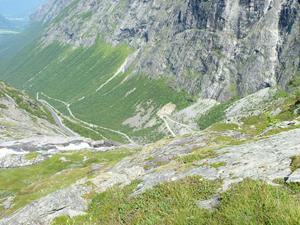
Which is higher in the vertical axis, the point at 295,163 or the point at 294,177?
the point at 294,177

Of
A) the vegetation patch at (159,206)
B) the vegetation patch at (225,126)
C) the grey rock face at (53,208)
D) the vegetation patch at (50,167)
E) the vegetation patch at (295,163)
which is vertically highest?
the vegetation patch at (159,206)

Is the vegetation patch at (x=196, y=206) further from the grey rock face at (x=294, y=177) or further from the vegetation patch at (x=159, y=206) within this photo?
the grey rock face at (x=294, y=177)

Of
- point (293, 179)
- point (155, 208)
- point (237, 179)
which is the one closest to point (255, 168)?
point (237, 179)

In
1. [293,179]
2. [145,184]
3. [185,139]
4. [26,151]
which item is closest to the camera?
[293,179]

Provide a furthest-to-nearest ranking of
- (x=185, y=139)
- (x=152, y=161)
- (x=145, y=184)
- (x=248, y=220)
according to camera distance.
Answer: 1. (x=185, y=139)
2. (x=152, y=161)
3. (x=145, y=184)
4. (x=248, y=220)

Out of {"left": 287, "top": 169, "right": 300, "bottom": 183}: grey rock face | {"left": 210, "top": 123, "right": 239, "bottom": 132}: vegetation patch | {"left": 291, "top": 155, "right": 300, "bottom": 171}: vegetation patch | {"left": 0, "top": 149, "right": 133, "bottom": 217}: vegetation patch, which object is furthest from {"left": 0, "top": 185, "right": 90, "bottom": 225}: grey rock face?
{"left": 0, "top": 149, "right": 133, "bottom": 217}: vegetation patch

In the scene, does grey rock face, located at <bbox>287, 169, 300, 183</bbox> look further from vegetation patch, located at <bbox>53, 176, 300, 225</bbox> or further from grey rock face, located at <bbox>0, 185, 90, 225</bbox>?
grey rock face, located at <bbox>0, 185, 90, 225</bbox>

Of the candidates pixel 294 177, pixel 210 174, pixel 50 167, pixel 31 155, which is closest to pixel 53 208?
pixel 210 174

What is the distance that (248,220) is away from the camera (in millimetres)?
17359

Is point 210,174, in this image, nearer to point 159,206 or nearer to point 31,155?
point 159,206

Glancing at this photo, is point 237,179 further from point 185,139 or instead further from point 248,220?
point 185,139

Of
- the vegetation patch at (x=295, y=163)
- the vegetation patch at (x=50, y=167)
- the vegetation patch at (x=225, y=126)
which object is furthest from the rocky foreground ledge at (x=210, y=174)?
the vegetation patch at (x=50, y=167)

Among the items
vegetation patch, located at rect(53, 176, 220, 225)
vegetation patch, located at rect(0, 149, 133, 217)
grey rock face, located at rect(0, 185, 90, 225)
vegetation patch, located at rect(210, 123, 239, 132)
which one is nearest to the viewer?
vegetation patch, located at rect(53, 176, 220, 225)

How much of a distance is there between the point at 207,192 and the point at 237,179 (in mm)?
2843
